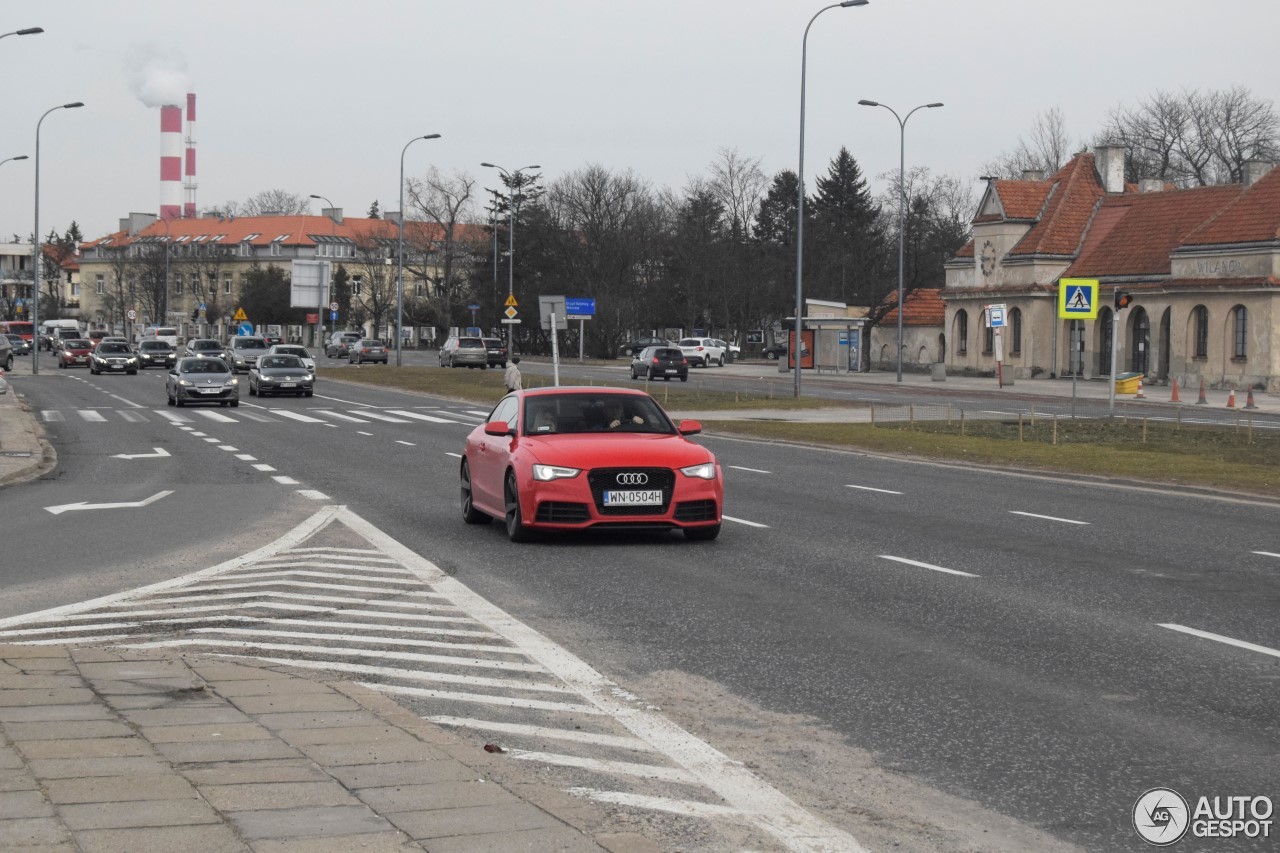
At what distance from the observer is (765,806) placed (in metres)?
5.63

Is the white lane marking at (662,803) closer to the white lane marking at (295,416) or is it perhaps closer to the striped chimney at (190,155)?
the white lane marking at (295,416)

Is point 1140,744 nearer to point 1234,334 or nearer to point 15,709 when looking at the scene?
point 15,709

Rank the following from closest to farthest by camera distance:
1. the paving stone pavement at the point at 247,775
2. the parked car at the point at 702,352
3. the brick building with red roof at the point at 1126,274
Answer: the paving stone pavement at the point at 247,775
the brick building with red roof at the point at 1126,274
the parked car at the point at 702,352

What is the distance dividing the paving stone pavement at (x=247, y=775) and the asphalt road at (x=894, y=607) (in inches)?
31.1

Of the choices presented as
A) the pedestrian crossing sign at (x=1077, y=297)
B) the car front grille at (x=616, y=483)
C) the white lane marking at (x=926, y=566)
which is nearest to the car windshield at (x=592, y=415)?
the car front grille at (x=616, y=483)

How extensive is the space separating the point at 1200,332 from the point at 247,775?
195 ft

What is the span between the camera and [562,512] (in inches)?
531

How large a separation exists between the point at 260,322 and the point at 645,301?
53822mm

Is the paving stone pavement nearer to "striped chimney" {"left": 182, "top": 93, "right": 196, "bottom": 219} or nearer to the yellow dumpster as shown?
the yellow dumpster

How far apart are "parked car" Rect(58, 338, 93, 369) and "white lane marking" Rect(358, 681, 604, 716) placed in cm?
8377

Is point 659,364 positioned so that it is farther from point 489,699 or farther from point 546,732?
point 546,732

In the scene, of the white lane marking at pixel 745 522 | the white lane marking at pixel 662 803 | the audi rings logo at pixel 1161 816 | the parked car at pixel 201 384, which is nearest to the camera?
the audi rings logo at pixel 1161 816

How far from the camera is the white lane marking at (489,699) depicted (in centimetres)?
719

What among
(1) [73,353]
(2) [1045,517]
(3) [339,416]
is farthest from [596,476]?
(1) [73,353]
